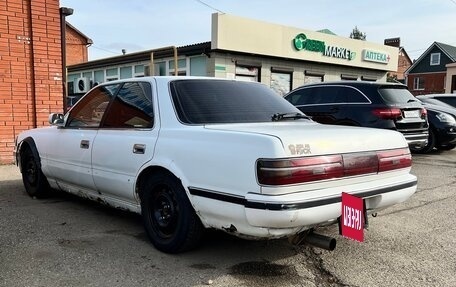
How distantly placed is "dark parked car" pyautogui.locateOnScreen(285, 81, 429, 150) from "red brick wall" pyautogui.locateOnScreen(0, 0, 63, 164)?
516 cm

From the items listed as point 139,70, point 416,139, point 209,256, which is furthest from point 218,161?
point 139,70

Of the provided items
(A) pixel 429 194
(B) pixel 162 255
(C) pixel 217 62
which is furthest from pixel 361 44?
(B) pixel 162 255

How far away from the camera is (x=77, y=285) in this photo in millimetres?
3188

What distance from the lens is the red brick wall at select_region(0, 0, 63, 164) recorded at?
8438 mm

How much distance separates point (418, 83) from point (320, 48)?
113 feet

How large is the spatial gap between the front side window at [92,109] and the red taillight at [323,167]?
234cm

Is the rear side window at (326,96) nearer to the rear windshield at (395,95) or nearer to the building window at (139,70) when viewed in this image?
the rear windshield at (395,95)

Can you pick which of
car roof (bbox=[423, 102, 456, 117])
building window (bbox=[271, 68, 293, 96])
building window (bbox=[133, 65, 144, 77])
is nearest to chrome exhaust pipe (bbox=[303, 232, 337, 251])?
car roof (bbox=[423, 102, 456, 117])

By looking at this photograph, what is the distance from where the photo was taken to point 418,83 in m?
50.7

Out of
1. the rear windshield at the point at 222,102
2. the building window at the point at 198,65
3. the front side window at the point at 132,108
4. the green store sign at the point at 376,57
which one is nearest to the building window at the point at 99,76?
the building window at the point at 198,65

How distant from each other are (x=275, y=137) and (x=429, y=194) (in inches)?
166

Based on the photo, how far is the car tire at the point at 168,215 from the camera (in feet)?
11.7

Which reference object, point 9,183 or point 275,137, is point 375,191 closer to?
point 275,137

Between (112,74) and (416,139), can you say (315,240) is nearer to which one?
(416,139)
